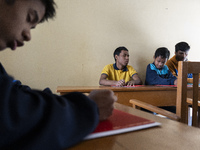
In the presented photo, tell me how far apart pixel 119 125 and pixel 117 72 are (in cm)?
193

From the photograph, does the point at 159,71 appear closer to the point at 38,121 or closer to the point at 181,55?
the point at 181,55

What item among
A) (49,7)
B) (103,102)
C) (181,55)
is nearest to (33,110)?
(103,102)

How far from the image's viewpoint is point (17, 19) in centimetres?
36

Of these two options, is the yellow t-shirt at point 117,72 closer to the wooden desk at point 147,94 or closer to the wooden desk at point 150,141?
the wooden desk at point 147,94

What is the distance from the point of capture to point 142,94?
5.14 ft

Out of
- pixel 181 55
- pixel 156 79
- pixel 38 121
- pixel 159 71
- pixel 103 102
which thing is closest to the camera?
pixel 38 121

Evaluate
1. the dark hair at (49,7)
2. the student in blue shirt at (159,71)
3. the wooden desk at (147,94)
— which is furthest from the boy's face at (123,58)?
the dark hair at (49,7)

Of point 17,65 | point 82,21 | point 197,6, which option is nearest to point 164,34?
point 197,6

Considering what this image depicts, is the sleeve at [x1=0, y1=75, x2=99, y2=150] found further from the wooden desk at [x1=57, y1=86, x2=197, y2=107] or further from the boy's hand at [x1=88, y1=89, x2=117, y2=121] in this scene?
the wooden desk at [x1=57, y1=86, x2=197, y2=107]

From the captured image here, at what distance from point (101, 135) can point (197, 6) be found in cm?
346

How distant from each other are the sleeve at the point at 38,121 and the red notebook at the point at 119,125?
0.04 meters

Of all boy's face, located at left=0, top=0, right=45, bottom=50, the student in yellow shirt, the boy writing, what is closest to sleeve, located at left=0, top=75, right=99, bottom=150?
the boy writing

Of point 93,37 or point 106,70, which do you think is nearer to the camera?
point 106,70

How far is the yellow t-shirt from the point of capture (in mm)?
2291
